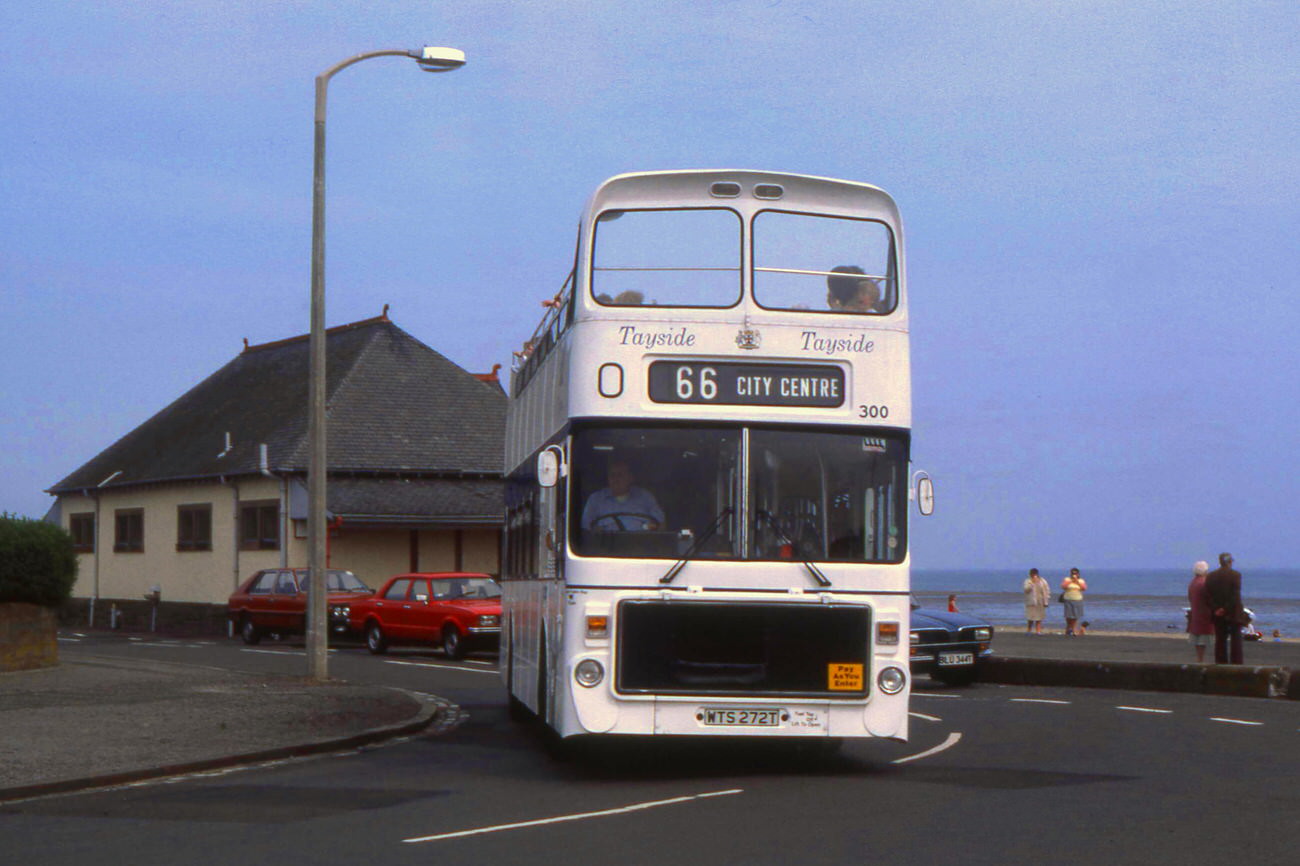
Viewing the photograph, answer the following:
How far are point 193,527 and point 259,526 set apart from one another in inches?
172

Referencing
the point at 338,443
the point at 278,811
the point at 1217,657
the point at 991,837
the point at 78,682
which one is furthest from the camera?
the point at 338,443

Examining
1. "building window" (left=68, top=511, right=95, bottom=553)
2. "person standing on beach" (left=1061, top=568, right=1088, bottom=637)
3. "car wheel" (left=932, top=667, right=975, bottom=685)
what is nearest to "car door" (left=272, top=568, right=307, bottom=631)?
"car wheel" (left=932, top=667, right=975, bottom=685)

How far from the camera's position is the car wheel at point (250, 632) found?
1532 inches

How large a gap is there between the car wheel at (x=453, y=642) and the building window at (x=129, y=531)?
79.3 ft

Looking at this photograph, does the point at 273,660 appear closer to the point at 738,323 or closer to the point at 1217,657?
the point at 1217,657

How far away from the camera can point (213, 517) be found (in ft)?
162

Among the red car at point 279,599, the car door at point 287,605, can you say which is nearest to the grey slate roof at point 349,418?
the red car at point 279,599

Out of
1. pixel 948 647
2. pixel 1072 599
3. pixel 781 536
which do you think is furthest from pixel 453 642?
pixel 781 536

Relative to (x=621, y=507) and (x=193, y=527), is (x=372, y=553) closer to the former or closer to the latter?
(x=193, y=527)

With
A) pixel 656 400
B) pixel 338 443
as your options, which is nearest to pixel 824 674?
pixel 656 400

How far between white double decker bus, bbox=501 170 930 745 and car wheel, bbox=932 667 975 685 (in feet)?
40.2

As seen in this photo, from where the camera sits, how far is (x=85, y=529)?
57.9 metres

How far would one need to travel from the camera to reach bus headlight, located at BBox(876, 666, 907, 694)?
12.8 m

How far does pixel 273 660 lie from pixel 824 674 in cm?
1938
